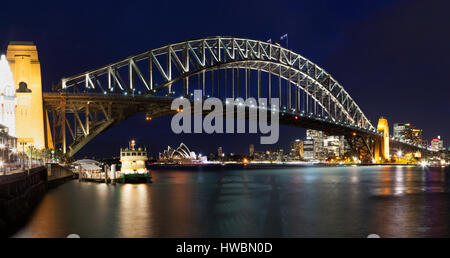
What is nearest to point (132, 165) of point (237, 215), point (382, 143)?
point (237, 215)

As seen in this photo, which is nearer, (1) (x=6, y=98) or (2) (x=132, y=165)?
(1) (x=6, y=98)

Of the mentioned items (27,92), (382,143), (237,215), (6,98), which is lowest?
(237,215)

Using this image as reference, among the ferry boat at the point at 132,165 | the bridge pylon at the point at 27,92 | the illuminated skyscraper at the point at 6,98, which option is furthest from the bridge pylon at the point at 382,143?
the illuminated skyscraper at the point at 6,98

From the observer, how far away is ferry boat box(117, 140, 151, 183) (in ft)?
137

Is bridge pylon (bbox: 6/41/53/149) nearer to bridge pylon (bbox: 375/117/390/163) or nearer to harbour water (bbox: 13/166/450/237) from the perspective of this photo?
harbour water (bbox: 13/166/450/237)

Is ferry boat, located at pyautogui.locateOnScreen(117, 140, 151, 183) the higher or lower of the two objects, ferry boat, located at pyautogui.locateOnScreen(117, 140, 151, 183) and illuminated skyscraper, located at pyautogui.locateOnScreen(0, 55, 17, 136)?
the lower

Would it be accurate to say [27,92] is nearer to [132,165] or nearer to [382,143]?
[132,165]

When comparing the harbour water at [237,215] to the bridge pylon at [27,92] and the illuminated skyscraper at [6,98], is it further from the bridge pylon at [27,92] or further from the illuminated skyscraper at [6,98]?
the bridge pylon at [27,92]

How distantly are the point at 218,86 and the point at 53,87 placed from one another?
22.9 metres

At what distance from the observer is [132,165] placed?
43844mm

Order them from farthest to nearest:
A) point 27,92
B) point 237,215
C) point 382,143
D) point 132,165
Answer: point 382,143, point 132,165, point 27,92, point 237,215

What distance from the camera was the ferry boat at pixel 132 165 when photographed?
4191cm

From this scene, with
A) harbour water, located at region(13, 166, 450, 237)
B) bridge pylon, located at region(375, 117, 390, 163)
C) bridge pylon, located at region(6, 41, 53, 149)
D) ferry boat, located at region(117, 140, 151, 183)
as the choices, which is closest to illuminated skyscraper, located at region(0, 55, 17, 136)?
bridge pylon, located at region(6, 41, 53, 149)

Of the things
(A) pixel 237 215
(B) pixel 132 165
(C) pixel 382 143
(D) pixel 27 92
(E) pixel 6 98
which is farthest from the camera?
(C) pixel 382 143
